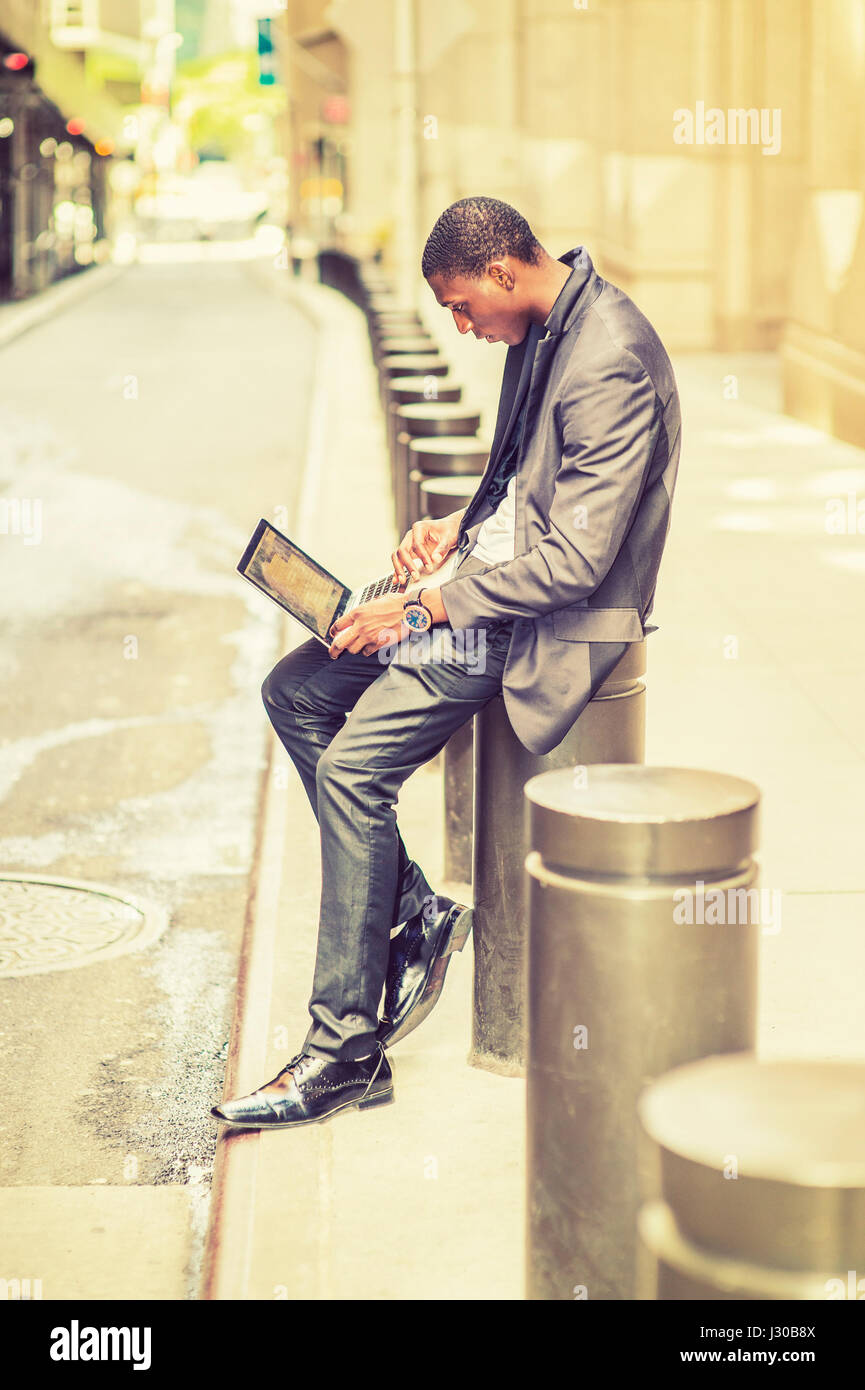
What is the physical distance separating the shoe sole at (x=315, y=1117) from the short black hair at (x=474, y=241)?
1.80 m

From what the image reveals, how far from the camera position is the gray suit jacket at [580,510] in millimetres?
4020

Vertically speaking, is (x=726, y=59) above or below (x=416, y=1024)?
above

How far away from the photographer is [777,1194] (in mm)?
2363

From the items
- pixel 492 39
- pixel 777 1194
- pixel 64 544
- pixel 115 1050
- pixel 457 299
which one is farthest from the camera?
pixel 492 39

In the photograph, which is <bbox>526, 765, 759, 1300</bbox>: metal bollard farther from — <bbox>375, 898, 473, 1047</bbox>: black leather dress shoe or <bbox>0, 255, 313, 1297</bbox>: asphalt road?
<bbox>375, 898, 473, 1047</bbox>: black leather dress shoe

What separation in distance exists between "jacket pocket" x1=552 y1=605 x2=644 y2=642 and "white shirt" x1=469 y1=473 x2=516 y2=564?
22 centimetres

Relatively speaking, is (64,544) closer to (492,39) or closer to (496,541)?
(496,541)

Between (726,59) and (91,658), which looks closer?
(91,658)

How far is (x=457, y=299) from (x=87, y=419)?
1702cm

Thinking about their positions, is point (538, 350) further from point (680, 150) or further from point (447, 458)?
point (680, 150)

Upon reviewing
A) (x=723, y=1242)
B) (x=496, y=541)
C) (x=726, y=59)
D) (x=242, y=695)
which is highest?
(x=726, y=59)

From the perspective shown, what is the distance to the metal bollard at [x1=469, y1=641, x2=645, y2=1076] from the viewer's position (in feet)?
14.5

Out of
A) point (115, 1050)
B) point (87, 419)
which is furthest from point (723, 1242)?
point (87, 419)

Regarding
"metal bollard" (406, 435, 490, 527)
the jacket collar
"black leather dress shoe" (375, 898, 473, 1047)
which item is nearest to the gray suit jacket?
the jacket collar
